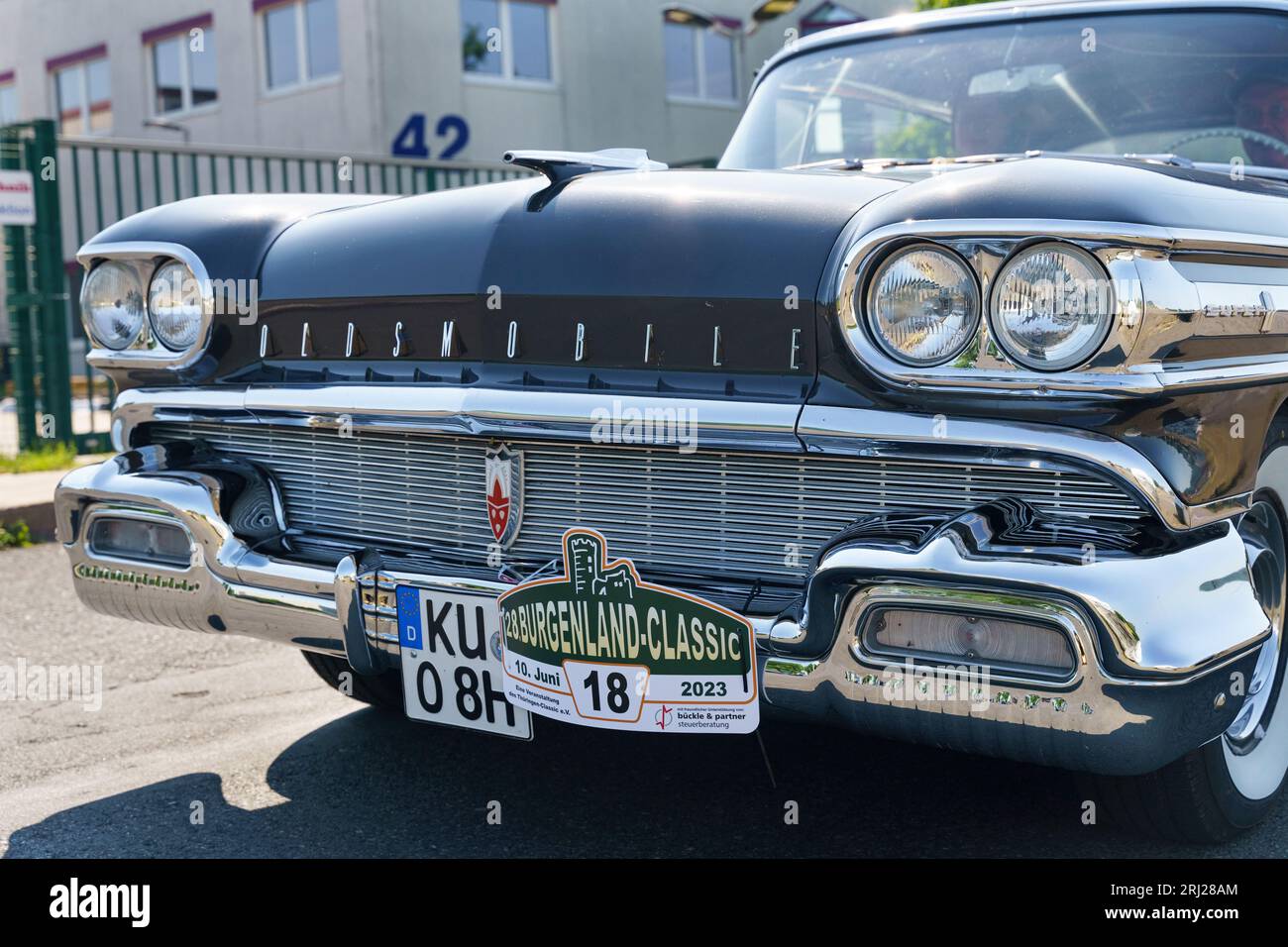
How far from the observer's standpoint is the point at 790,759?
291 centimetres

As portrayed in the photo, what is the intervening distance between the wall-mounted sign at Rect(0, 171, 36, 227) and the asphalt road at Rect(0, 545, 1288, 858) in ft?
13.6

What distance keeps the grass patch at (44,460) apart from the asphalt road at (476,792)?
366cm

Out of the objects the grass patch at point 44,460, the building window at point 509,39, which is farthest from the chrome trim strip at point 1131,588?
the building window at point 509,39

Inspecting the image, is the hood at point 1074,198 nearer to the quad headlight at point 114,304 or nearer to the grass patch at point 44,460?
the quad headlight at point 114,304

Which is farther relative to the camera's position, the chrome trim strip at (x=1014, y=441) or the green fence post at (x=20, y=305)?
the green fence post at (x=20, y=305)

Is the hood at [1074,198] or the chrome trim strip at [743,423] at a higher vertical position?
the hood at [1074,198]

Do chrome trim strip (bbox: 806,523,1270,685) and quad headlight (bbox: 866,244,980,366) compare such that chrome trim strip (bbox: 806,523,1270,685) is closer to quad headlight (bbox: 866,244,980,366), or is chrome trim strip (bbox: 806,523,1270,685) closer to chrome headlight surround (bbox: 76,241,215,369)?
quad headlight (bbox: 866,244,980,366)

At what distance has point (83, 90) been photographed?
18.4m

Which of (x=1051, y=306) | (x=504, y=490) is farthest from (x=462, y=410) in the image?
(x=1051, y=306)

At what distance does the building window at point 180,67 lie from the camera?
54.0 feet

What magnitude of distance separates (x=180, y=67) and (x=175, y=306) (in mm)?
15539

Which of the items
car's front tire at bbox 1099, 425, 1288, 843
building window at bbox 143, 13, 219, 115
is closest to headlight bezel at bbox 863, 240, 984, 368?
car's front tire at bbox 1099, 425, 1288, 843

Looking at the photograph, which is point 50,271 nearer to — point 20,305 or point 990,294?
point 20,305
